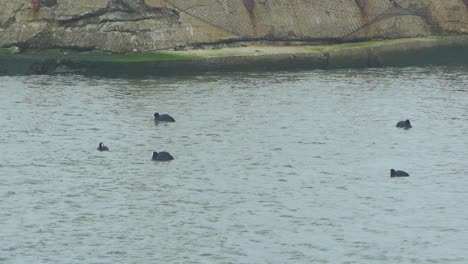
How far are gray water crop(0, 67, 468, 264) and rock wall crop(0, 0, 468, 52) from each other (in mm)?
3260

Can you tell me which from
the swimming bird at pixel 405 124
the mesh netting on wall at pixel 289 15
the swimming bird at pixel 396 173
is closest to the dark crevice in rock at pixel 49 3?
the mesh netting on wall at pixel 289 15

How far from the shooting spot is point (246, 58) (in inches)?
2375

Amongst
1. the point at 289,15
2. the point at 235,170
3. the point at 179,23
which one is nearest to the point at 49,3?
the point at 179,23

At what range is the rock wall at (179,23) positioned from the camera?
199ft

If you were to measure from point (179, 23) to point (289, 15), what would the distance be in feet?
16.1

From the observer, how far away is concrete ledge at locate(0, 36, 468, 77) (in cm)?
5884

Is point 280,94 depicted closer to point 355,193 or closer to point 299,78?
point 299,78

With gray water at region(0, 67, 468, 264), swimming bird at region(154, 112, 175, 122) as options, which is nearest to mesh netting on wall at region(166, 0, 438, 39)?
gray water at region(0, 67, 468, 264)

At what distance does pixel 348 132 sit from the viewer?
45250 millimetres

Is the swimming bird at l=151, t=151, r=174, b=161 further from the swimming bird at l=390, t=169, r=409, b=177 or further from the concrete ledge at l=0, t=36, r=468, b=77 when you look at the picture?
the concrete ledge at l=0, t=36, r=468, b=77

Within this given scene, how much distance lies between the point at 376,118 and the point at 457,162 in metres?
8.36

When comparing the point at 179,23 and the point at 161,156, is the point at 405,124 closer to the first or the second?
the point at 161,156

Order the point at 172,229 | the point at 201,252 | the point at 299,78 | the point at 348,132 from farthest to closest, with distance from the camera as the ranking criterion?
the point at 299,78
the point at 348,132
the point at 172,229
the point at 201,252

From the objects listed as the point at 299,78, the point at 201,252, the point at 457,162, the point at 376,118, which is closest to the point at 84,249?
the point at 201,252
